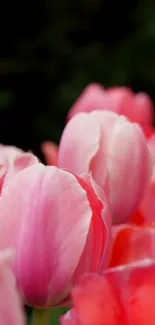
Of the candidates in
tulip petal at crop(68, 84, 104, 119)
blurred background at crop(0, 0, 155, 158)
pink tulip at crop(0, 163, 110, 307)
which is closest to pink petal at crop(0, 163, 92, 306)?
pink tulip at crop(0, 163, 110, 307)

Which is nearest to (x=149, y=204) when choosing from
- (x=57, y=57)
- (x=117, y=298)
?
(x=117, y=298)

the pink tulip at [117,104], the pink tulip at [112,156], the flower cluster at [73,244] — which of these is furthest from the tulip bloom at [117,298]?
the pink tulip at [117,104]

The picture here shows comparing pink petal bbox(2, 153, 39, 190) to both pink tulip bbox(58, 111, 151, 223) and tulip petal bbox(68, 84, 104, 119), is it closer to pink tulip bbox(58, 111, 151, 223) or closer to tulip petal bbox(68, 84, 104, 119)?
pink tulip bbox(58, 111, 151, 223)

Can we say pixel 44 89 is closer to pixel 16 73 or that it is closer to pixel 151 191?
pixel 16 73

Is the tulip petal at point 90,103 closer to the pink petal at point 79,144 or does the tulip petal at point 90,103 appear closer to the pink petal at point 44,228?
the pink petal at point 79,144

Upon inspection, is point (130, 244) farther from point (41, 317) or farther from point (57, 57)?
point (57, 57)

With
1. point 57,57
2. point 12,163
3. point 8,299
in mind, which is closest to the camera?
point 8,299
